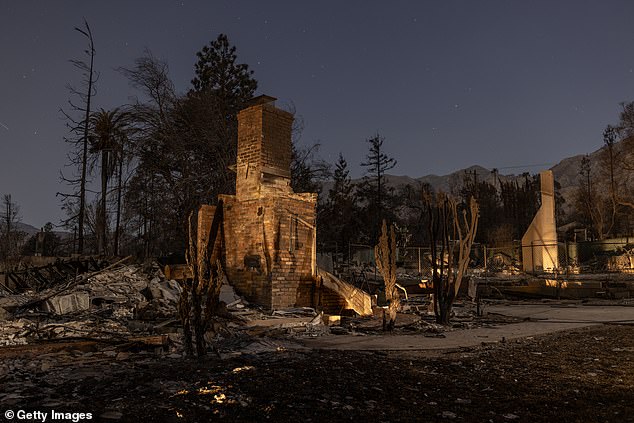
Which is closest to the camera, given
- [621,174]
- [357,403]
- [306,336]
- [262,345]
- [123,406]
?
[123,406]

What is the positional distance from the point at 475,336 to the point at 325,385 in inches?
176

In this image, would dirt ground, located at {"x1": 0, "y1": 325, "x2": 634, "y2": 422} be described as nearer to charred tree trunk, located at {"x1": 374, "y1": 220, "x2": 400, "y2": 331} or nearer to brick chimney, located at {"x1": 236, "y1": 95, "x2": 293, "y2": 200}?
charred tree trunk, located at {"x1": 374, "y1": 220, "x2": 400, "y2": 331}

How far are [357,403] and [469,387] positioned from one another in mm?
1373

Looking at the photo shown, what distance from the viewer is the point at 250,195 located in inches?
462

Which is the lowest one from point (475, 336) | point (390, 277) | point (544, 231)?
point (475, 336)

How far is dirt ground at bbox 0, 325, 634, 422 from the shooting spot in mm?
3691

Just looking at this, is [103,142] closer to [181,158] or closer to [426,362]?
[181,158]

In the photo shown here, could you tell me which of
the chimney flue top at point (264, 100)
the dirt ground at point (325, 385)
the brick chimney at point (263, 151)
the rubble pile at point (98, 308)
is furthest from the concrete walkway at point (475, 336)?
the chimney flue top at point (264, 100)

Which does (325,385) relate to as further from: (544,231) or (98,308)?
(544,231)

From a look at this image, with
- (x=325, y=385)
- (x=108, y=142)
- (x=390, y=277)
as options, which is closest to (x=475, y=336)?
(x=390, y=277)

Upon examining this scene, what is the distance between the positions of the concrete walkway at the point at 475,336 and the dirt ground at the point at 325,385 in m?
0.44

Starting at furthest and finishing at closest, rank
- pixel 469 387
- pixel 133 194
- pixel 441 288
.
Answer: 1. pixel 133 194
2. pixel 441 288
3. pixel 469 387

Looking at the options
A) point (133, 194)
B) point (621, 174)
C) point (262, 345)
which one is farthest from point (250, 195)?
point (621, 174)

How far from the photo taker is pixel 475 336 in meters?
8.09
